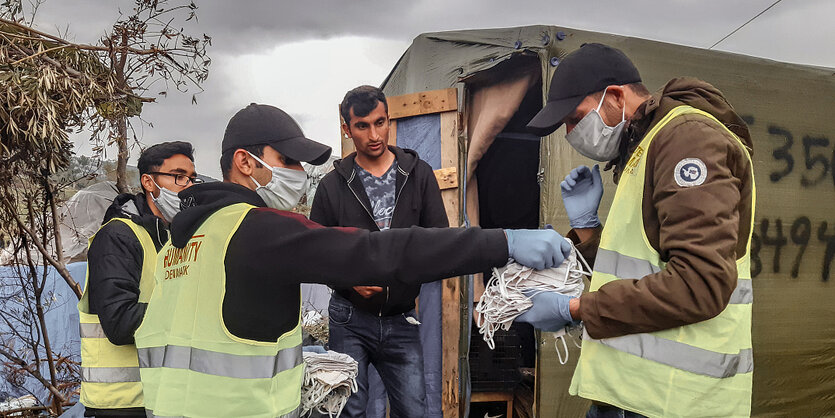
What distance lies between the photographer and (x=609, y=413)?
1.90m

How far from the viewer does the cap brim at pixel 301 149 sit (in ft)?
6.36

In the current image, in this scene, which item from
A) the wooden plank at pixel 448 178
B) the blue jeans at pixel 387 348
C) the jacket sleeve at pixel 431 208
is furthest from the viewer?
the wooden plank at pixel 448 178

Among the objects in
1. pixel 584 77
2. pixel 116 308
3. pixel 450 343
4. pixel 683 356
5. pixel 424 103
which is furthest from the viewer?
pixel 424 103

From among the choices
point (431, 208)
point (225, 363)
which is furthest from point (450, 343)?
point (225, 363)

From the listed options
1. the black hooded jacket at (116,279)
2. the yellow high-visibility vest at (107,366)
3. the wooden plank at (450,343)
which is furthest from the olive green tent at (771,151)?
the yellow high-visibility vest at (107,366)

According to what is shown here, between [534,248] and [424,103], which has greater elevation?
[424,103]

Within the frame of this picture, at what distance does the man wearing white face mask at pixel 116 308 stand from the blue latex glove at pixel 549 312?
63.8 inches

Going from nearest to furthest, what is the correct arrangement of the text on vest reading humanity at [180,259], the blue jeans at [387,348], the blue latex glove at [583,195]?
the text on vest reading humanity at [180,259] < the blue latex glove at [583,195] < the blue jeans at [387,348]

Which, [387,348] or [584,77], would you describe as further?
[387,348]

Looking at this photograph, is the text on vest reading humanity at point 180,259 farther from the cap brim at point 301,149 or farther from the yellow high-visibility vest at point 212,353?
the cap brim at point 301,149

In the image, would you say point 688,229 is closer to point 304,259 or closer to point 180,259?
point 304,259

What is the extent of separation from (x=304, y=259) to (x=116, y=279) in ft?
4.17

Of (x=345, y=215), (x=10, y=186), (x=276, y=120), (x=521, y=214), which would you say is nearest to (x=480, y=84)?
(x=521, y=214)

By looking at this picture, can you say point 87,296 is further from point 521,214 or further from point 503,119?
point 521,214
